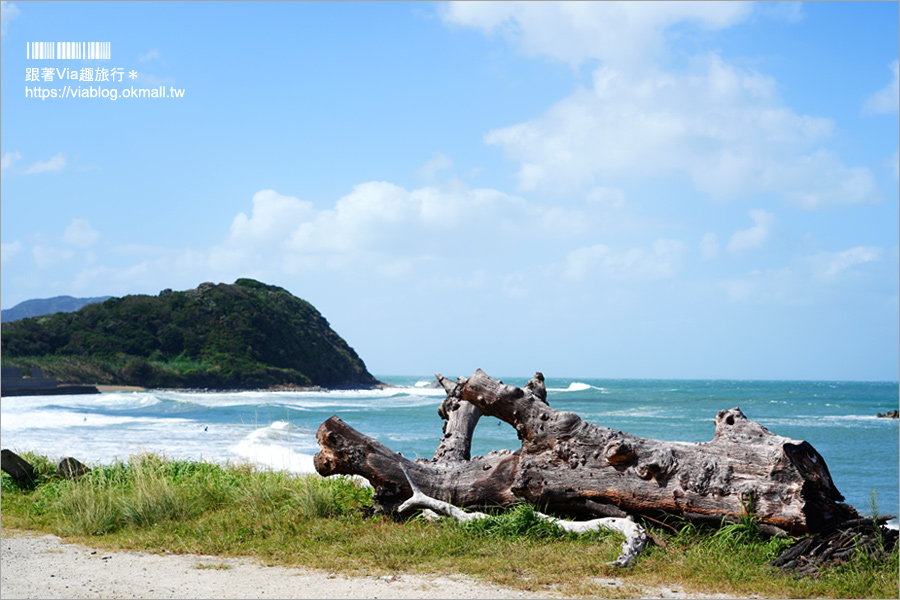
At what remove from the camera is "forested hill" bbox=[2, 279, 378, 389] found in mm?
60312

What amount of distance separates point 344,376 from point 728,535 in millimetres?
73299

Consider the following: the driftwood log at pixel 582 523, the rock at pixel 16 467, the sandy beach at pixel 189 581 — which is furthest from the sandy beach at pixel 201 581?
the rock at pixel 16 467

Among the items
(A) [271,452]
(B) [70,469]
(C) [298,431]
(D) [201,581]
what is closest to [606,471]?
(D) [201,581]

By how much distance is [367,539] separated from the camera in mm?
6215

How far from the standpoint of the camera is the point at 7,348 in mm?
59281

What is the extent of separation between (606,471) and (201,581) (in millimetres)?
3680

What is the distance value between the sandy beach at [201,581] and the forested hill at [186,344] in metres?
57.9

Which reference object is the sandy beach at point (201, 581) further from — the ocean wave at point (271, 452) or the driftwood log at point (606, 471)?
the ocean wave at point (271, 452)

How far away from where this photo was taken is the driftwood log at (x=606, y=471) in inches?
230

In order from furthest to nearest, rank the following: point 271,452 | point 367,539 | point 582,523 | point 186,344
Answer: point 186,344, point 271,452, point 582,523, point 367,539

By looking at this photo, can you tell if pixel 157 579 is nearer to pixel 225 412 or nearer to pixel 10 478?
pixel 10 478

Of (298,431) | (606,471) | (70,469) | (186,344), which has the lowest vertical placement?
(298,431)

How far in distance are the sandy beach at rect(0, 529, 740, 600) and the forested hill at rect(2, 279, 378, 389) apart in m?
57.9

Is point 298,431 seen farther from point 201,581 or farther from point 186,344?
point 186,344
